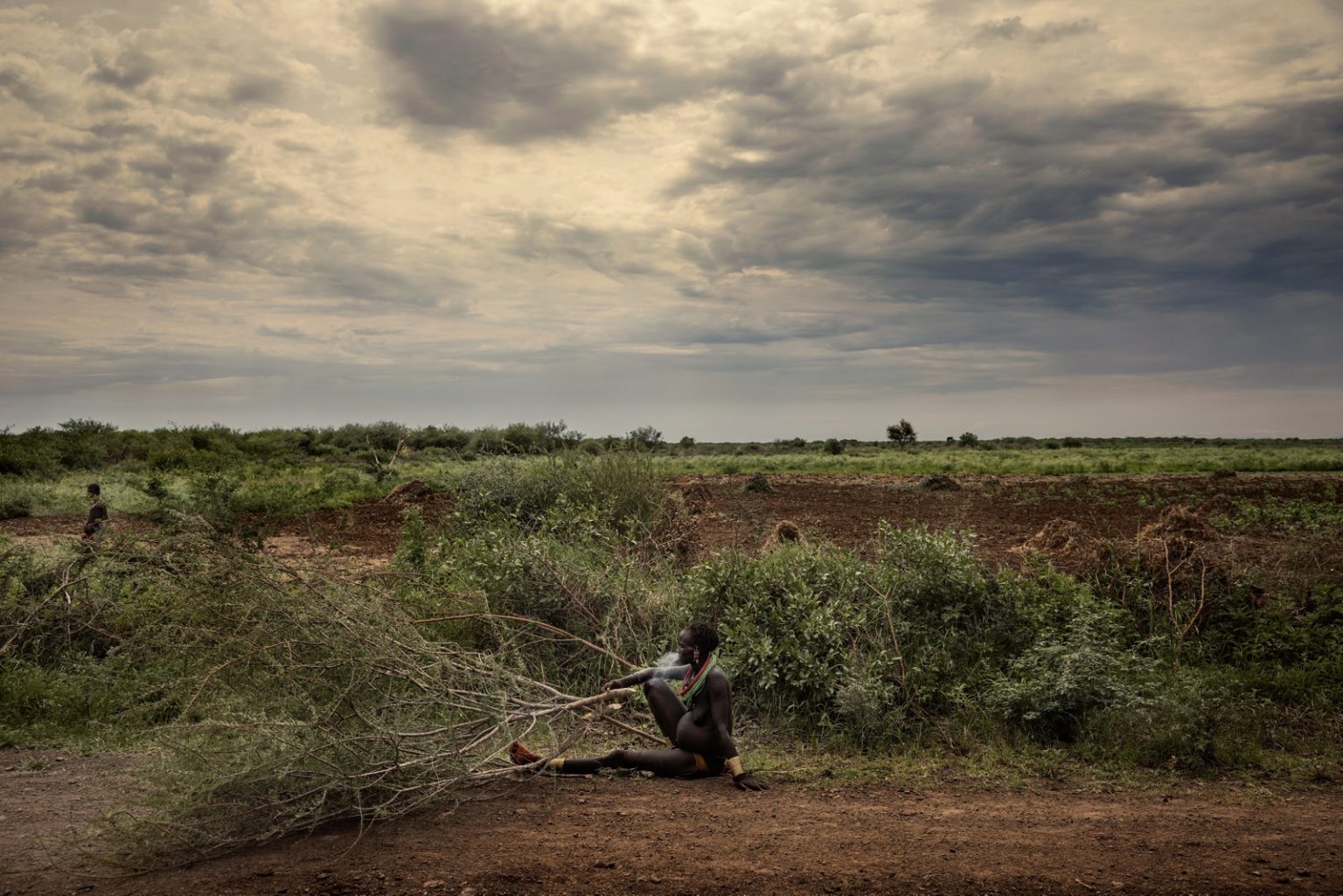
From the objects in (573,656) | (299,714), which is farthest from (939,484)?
(299,714)

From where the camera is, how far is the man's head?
6270 mm

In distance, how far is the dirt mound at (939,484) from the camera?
26.5 metres

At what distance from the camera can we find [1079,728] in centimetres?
714

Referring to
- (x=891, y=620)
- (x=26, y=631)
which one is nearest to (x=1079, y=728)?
(x=891, y=620)

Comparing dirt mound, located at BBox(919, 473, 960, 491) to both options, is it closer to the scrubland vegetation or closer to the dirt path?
the scrubland vegetation

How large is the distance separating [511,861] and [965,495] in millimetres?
21297

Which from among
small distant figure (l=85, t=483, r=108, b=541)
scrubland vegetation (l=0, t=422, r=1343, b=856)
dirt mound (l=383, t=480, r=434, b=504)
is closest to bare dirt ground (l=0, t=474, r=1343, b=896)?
scrubland vegetation (l=0, t=422, r=1343, b=856)

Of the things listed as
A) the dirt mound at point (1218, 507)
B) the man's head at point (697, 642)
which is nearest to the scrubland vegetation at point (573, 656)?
the man's head at point (697, 642)

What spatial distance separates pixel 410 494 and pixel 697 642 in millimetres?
19278

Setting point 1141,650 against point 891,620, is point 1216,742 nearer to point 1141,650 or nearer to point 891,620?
point 1141,650

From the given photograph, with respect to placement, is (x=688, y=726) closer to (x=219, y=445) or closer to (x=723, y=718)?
(x=723, y=718)

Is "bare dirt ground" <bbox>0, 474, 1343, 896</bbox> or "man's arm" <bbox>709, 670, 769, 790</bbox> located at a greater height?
"man's arm" <bbox>709, 670, 769, 790</bbox>

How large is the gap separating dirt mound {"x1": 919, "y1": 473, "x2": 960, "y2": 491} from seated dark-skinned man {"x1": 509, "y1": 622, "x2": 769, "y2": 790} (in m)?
21.3

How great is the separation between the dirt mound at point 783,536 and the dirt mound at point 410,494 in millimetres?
13221
